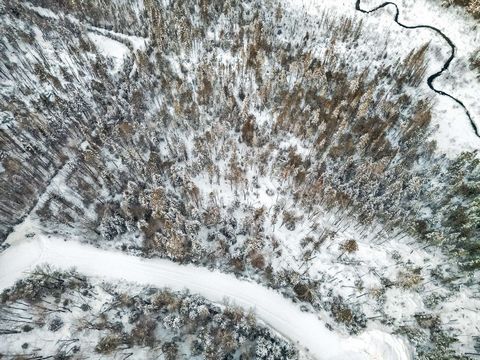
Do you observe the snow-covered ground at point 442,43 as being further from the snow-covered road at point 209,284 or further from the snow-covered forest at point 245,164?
the snow-covered road at point 209,284

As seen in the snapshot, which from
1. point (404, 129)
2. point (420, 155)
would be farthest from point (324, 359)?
point (404, 129)

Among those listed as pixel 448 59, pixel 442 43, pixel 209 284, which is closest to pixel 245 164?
pixel 209 284

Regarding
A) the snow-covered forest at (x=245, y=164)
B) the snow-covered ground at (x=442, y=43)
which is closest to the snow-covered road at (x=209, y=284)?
the snow-covered forest at (x=245, y=164)

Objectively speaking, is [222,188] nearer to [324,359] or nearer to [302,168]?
[302,168]

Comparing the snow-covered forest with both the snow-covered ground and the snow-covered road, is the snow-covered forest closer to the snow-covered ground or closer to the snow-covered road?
the snow-covered ground

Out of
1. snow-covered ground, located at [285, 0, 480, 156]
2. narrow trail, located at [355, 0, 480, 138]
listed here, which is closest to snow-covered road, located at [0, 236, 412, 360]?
snow-covered ground, located at [285, 0, 480, 156]

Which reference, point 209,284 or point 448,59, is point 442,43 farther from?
point 209,284
